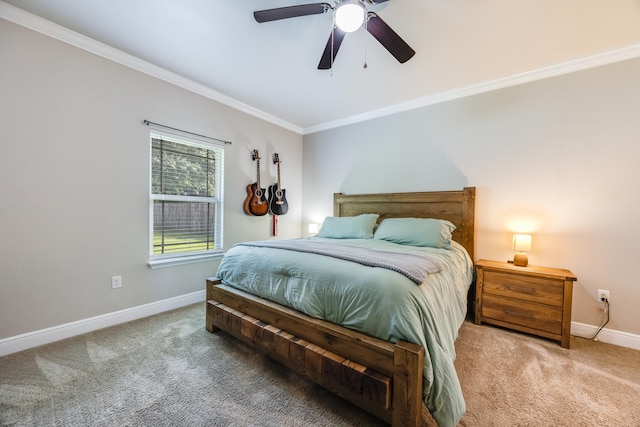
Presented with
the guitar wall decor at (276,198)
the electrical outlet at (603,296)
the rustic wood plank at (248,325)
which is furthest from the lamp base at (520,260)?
the guitar wall decor at (276,198)

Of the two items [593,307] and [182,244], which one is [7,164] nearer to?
[182,244]

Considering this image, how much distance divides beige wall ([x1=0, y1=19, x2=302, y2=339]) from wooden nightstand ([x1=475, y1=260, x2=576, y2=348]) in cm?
313

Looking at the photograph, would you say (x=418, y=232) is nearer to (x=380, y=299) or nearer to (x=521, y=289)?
(x=521, y=289)

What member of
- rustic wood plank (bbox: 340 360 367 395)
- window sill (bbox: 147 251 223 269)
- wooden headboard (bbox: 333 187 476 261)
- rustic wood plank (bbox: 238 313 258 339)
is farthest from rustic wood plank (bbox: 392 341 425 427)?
window sill (bbox: 147 251 223 269)

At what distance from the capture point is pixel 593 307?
2.23 metres

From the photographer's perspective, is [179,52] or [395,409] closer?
[395,409]

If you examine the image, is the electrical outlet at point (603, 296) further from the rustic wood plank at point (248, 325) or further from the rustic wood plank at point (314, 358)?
the rustic wood plank at point (248, 325)

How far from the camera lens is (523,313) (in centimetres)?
218

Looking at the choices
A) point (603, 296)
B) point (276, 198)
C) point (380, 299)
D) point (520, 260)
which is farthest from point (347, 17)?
point (603, 296)

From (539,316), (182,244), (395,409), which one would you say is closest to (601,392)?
(539,316)

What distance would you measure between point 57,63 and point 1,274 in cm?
167

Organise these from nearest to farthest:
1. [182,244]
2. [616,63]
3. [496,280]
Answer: [616,63] → [496,280] → [182,244]

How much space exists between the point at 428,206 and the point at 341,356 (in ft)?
7.27

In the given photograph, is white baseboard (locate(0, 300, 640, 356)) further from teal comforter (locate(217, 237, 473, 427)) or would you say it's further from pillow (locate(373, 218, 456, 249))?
pillow (locate(373, 218, 456, 249))
